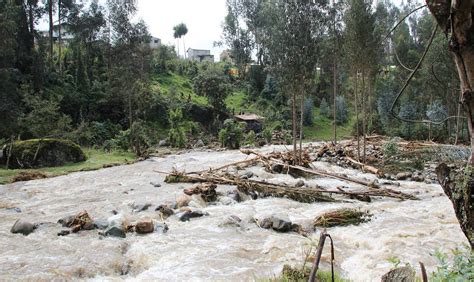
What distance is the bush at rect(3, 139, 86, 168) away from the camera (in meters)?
18.6

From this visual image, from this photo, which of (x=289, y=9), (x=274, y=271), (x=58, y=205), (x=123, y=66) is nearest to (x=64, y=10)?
(x=123, y=66)

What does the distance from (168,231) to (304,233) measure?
2.98 meters

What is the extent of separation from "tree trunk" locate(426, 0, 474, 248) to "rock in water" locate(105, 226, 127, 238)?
22.2ft

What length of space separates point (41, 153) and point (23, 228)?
12.0 m

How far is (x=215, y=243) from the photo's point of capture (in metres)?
7.54

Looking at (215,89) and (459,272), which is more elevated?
(215,89)

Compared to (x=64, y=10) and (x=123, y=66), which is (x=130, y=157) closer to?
(x=123, y=66)

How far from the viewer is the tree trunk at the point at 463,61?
7.90 ft

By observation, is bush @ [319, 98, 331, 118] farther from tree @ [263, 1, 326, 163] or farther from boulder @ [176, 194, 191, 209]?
boulder @ [176, 194, 191, 209]

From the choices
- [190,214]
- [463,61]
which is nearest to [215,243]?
[190,214]

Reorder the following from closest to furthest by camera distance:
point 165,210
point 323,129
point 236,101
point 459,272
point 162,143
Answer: point 459,272, point 165,210, point 162,143, point 323,129, point 236,101

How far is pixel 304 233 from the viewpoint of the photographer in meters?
8.11

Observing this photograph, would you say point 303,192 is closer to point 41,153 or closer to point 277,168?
point 277,168

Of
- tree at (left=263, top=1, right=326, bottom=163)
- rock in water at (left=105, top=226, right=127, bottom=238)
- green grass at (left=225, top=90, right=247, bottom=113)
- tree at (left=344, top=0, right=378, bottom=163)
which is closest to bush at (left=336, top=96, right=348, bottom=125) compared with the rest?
green grass at (left=225, top=90, right=247, bottom=113)
